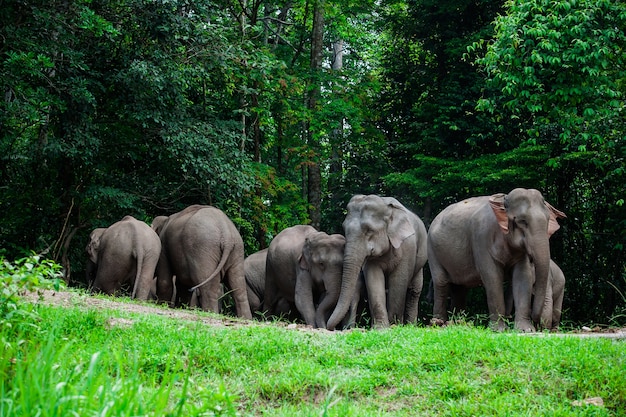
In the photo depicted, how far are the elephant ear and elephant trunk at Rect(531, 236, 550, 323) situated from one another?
8.39 feet

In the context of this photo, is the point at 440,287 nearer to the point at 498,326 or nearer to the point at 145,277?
the point at 498,326

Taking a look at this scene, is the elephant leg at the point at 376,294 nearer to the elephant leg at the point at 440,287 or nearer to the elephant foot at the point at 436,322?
the elephant foot at the point at 436,322

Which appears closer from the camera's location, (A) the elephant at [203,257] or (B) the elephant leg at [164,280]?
(A) the elephant at [203,257]

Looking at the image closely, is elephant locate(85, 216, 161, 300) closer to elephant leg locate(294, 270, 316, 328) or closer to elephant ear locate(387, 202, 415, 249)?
elephant leg locate(294, 270, 316, 328)

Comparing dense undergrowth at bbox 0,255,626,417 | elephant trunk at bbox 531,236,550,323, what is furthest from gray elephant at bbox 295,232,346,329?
dense undergrowth at bbox 0,255,626,417

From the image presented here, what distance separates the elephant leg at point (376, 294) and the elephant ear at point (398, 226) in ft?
1.80

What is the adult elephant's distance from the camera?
40.2ft

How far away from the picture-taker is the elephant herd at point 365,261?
11066mm

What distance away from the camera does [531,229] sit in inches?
421

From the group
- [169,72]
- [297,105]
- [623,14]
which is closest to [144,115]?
[169,72]

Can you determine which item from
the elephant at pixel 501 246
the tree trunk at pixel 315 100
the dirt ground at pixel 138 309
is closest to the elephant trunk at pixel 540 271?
the elephant at pixel 501 246

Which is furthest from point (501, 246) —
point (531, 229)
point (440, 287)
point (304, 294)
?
point (304, 294)

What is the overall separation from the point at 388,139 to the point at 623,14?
1290 centimetres

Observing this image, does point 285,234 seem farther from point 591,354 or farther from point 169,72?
point 591,354
